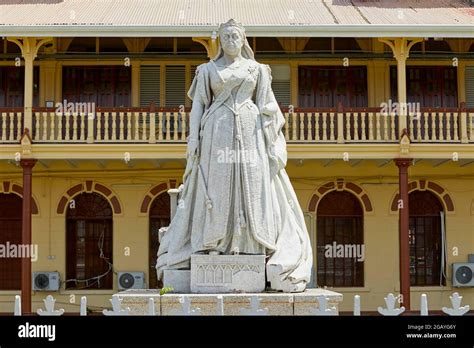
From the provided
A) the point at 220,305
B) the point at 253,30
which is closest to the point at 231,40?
the point at 220,305

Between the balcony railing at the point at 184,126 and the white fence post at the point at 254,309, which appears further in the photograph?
the balcony railing at the point at 184,126

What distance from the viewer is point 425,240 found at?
72.6 ft

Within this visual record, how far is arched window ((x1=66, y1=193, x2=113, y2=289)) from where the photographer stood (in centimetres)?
2177

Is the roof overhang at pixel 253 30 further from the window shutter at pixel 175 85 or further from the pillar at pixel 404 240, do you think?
the window shutter at pixel 175 85

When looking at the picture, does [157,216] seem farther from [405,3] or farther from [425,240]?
[405,3]

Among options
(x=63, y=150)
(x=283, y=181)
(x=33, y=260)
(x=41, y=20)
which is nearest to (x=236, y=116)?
(x=283, y=181)

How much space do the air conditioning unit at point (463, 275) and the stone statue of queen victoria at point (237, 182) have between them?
13.8 meters

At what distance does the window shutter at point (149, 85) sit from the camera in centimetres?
2230

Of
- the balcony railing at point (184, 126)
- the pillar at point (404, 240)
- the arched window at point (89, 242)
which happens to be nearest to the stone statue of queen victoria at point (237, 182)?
the balcony railing at point (184, 126)

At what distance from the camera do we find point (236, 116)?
855 cm

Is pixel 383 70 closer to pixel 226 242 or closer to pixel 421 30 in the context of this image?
pixel 421 30

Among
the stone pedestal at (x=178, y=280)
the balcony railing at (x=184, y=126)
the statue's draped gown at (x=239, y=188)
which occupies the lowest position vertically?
the stone pedestal at (x=178, y=280)

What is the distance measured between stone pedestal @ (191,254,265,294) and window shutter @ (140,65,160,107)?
46.9ft

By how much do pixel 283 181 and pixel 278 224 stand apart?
450 millimetres
